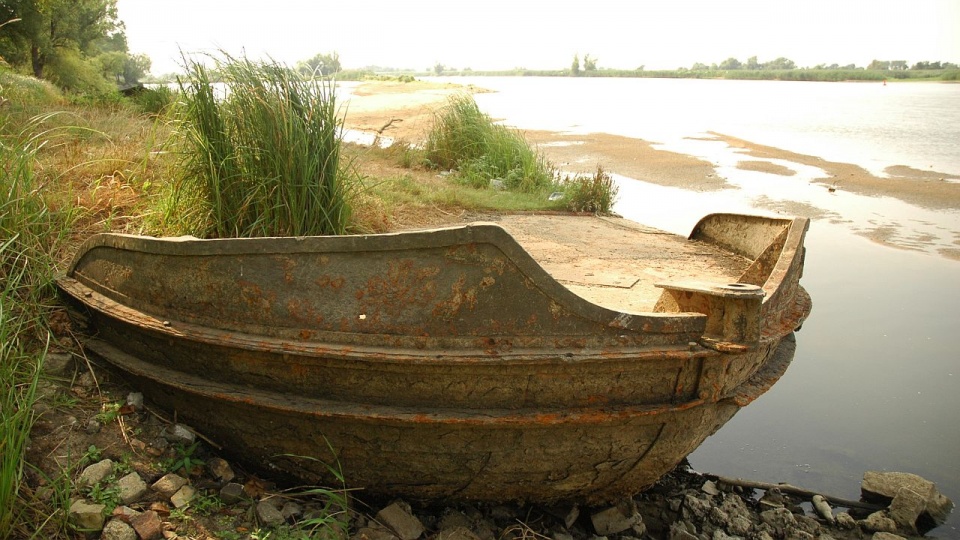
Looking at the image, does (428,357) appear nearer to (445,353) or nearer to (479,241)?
(445,353)

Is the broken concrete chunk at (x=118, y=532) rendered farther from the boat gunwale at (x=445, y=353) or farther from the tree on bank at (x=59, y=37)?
the tree on bank at (x=59, y=37)

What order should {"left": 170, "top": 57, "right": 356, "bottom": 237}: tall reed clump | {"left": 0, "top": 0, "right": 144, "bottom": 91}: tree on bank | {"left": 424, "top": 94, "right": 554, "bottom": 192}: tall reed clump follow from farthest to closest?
1. {"left": 0, "top": 0, "right": 144, "bottom": 91}: tree on bank
2. {"left": 424, "top": 94, "right": 554, "bottom": 192}: tall reed clump
3. {"left": 170, "top": 57, "right": 356, "bottom": 237}: tall reed clump

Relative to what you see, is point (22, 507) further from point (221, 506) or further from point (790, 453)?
point (790, 453)

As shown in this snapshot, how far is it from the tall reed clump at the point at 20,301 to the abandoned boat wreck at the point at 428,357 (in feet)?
1.13

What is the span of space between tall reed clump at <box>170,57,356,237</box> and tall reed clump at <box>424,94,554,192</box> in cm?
499

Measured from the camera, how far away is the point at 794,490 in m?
4.31

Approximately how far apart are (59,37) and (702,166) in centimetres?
1938

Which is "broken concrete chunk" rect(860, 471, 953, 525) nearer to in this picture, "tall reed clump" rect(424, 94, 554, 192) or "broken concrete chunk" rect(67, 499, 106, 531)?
"broken concrete chunk" rect(67, 499, 106, 531)

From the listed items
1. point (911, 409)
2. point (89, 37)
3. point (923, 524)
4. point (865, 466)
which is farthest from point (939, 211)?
point (89, 37)

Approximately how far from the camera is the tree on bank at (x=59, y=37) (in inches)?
631

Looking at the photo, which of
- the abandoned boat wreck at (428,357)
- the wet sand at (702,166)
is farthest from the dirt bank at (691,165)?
the abandoned boat wreck at (428,357)

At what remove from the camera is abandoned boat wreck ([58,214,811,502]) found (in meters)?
2.76

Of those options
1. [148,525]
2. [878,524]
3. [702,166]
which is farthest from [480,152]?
[148,525]

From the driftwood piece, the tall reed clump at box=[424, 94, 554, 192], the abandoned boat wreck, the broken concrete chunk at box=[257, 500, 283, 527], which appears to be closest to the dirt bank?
the tall reed clump at box=[424, 94, 554, 192]
